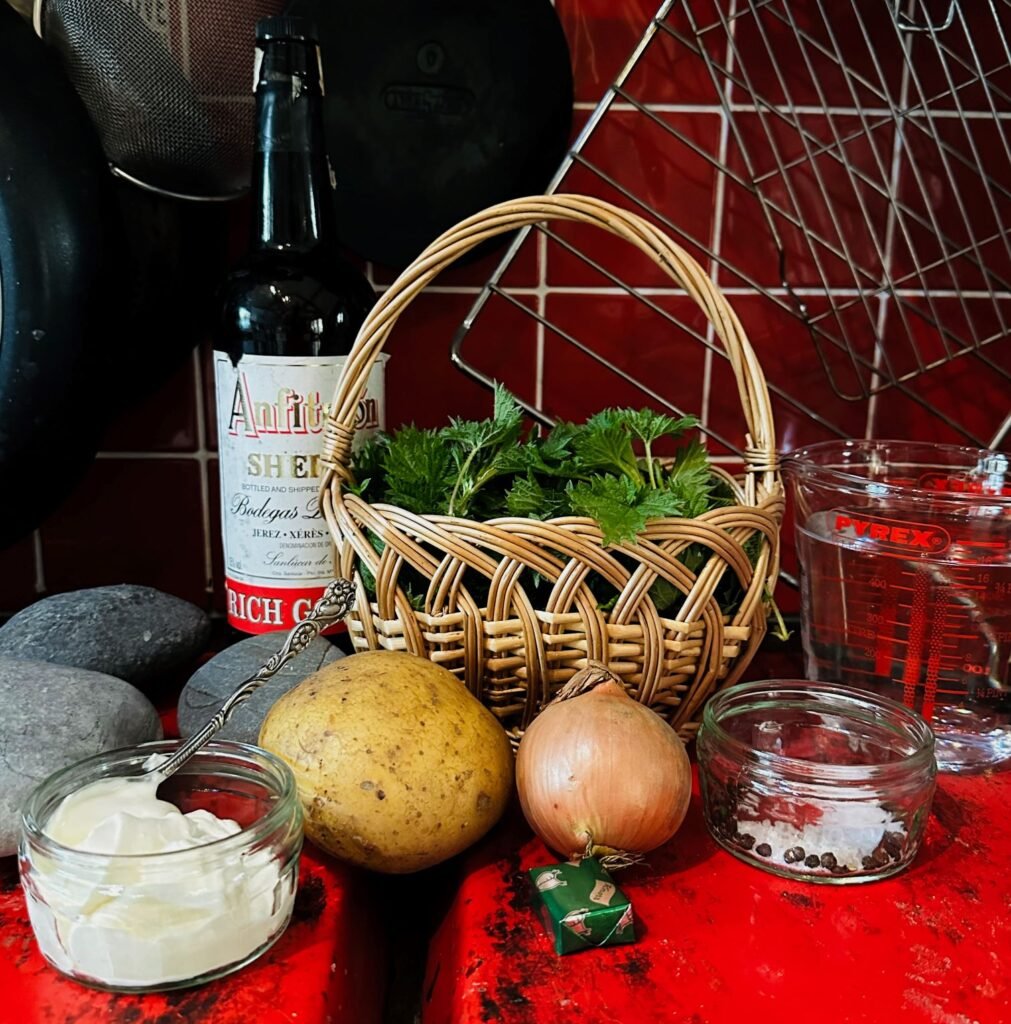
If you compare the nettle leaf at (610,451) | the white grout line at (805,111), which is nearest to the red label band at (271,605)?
the nettle leaf at (610,451)

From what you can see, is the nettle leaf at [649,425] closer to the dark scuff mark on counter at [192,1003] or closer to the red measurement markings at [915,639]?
the red measurement markings at [915,639]

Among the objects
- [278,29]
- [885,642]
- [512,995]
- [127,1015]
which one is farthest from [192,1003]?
[278,29]

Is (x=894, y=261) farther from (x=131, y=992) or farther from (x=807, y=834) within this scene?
(x=131, y=992)

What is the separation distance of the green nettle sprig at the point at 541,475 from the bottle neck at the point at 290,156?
167mm

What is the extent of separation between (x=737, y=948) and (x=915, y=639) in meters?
0.25

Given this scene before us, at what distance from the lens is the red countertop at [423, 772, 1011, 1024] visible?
1.22 ft

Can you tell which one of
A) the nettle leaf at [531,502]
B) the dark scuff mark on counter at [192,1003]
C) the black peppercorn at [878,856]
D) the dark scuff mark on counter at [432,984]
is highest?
the nettle leaf at [531,502]

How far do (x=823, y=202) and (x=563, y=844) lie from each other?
588mm

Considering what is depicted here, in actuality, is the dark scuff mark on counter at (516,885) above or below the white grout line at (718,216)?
below

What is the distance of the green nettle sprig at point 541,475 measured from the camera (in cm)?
52

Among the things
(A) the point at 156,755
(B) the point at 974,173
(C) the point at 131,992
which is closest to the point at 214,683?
(A) the point at 156,755

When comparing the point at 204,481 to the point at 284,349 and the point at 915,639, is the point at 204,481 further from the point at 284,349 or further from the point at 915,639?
the point at 915,639

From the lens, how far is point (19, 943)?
403 mm

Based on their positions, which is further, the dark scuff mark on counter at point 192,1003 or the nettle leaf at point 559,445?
the nettle leaf at point 559,445
